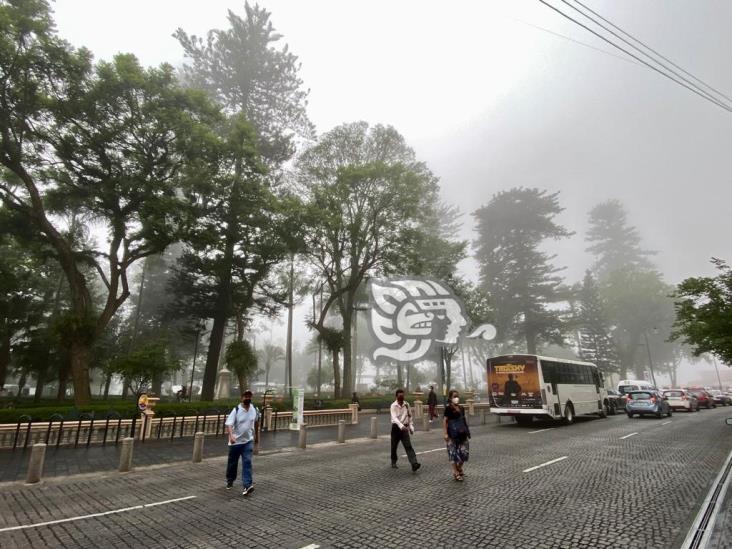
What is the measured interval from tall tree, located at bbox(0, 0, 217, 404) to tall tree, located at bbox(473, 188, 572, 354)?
37647 millimetres

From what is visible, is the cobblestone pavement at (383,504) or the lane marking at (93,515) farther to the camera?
the lane marking at (93,515)

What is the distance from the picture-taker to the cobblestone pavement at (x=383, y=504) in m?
5.00

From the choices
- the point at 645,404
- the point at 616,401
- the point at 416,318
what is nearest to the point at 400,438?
the point at 645,404

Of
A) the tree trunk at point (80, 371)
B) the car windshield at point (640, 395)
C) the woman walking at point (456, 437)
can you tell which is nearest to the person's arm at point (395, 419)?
the woman walking at point (456, 437)

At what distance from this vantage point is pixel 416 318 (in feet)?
116

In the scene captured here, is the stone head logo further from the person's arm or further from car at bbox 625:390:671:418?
the person's arm

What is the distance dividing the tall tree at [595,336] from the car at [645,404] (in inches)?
1272

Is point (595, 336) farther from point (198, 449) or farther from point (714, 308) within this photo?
point (198, 449)

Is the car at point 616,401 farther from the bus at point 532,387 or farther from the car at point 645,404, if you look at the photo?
the bus at point 532,387

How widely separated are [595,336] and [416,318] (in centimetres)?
3571

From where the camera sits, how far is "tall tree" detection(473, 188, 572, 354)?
157 feet

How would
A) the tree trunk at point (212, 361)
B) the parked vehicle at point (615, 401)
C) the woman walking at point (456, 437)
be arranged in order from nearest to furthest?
the woman walking at point (456, 437)
the tree trunk at point (212, 361)
the parked vehicle at point (615, 401)

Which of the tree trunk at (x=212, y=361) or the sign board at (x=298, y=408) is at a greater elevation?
the tree trunk at (x=212, y=361)

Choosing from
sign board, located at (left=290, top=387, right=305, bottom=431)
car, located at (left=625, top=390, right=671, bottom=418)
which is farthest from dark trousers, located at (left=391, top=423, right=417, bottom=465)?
car, located at (left=625, top=390, right=671, bottom=418)
